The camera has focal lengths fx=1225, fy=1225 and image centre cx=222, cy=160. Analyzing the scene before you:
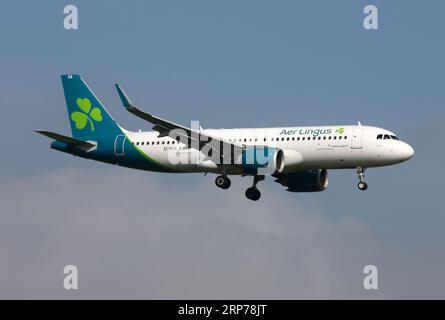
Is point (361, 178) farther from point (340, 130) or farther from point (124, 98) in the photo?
point (124, 98)

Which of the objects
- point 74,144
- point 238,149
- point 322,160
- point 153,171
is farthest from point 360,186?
point 74,144

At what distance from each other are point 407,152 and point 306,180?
Answer: 832 centimetres

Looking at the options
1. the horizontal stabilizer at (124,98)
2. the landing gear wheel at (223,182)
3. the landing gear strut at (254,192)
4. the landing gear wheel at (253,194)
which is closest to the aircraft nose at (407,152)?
the landing gear strut at (254,192)

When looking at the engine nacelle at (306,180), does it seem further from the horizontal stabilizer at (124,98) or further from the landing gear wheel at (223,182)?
the horizontal stabilizer at (124,98)

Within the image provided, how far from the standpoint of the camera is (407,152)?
77.5 meters

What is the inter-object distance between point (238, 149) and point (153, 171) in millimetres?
7716

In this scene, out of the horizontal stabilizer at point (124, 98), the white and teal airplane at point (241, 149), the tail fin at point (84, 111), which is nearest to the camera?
the horizontal stabilizer at point (124, 98)

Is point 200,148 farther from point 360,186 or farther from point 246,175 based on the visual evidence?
point 360,186

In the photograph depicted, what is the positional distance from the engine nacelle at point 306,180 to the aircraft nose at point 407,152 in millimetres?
7515

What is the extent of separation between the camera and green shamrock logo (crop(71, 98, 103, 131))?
85.4 metres

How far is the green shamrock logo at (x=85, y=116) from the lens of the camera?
280 feet

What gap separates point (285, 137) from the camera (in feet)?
258

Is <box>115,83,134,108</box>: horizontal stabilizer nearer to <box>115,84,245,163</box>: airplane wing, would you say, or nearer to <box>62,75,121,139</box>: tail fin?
<box>115,84,245,163</box>: airplane wing

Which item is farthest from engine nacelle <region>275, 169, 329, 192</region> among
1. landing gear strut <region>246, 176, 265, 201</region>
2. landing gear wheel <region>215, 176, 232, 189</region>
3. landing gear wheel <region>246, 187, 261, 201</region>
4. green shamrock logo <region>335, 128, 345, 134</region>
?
green shamrock logo <region>335, 128, 345, 134</region>
